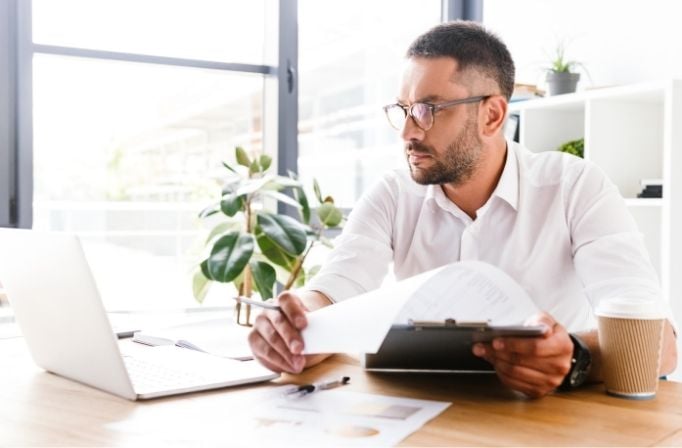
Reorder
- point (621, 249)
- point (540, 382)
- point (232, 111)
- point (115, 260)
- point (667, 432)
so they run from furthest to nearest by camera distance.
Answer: point (232, 111), point (115, 260), point (621, 249), point (540, 382), point (667, 432)

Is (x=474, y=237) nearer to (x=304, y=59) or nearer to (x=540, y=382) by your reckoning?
(x=540, y=382)

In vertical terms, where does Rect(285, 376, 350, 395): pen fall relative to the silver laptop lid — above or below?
below

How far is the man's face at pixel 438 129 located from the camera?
1.85 metres

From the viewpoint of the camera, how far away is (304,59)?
12.4 feet

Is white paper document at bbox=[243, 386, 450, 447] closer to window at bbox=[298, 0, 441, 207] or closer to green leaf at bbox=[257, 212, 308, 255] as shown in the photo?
green leaf at bbox=[257, 212, 308, 255]

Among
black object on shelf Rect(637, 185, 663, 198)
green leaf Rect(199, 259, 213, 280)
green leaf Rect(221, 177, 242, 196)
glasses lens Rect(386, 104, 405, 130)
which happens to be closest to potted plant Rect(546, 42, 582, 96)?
black object on shelf Rect(637, 185, 663, 198)

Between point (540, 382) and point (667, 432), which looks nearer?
point (667, 432)

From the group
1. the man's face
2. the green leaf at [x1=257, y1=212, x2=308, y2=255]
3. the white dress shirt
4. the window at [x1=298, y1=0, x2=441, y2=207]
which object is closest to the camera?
the white dress shirt

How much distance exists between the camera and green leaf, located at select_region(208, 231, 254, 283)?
9.09 ft

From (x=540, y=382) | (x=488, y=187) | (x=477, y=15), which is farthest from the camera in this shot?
(x=477, y=15)

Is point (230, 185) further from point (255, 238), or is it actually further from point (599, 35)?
point (599, 35)

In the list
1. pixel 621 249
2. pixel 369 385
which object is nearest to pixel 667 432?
pixel 369 385

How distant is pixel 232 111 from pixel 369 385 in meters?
2.63

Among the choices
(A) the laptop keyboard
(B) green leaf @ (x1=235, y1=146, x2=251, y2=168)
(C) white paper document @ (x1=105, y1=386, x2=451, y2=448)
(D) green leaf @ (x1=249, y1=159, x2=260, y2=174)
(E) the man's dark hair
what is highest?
(E) the man's dark hair
